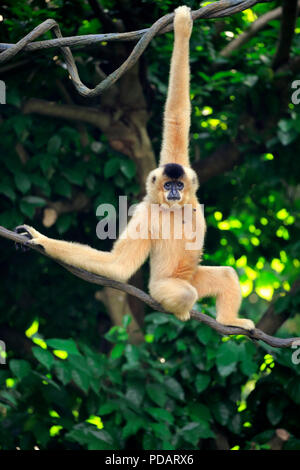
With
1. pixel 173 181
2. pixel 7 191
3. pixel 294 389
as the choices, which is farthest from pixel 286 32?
pixel 294 389

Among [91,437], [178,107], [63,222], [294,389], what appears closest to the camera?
[178,107]

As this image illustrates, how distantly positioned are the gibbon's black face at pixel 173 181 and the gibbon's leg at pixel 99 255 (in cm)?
34

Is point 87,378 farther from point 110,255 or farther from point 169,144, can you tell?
point 169,144

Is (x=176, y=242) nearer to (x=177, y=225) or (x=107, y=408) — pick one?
(x=177, y=225)

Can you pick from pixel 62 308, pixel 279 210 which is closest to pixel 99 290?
pixel 62 308

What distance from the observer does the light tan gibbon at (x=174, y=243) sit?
144 inches

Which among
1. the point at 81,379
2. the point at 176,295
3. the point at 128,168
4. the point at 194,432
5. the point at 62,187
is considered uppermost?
the point at 128,168

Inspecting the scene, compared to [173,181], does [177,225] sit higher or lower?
lower

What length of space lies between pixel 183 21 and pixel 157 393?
279 centimetres

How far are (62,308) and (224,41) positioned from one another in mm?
3093

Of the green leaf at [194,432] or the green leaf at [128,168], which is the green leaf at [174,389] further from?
the green leaf at [128,168]

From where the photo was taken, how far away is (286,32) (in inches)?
195
